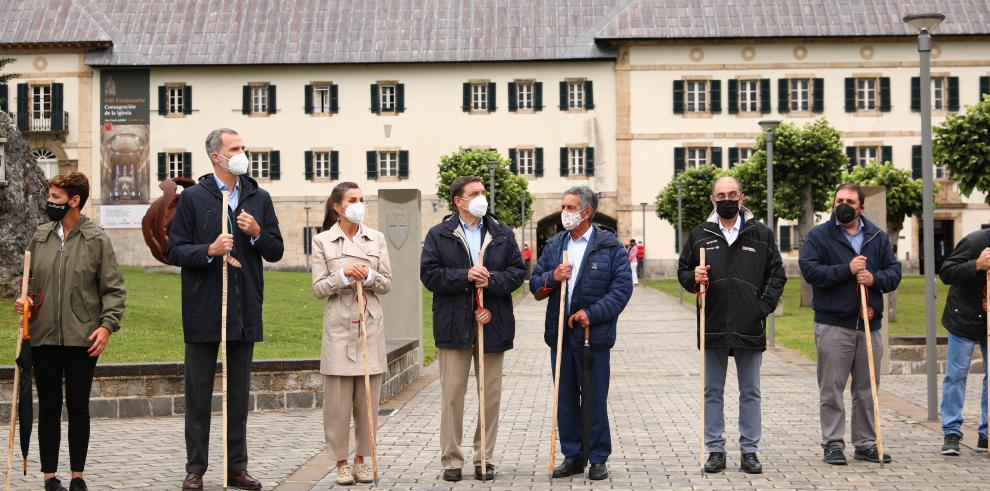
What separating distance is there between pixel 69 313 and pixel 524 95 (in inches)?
2160

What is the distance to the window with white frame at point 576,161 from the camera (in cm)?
6203

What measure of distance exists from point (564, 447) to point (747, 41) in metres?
53.5

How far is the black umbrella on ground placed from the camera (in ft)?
29.1

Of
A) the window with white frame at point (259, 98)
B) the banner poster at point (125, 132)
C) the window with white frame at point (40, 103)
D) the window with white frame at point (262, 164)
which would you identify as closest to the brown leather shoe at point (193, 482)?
Answer: the window with white frame at point (262, 164)

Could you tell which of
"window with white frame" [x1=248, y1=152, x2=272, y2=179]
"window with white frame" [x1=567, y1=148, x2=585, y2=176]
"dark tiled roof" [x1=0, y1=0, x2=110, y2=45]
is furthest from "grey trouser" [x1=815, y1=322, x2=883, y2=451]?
"dark tiled roof" [x1=0, y1=0, x2=110, y2=45]

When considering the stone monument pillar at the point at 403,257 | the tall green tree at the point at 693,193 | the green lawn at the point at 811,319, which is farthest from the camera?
the tall green tree at the point at 693,193

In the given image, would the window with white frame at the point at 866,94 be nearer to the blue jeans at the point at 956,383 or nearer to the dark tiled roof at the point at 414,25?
the dark tiled roof at the point at 414,25

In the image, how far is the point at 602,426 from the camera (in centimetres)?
895

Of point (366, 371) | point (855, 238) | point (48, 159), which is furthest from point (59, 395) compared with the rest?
point (48, 159)

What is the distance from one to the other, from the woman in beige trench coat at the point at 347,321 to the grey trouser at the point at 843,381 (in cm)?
306

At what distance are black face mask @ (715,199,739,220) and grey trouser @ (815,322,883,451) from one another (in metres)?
1.12

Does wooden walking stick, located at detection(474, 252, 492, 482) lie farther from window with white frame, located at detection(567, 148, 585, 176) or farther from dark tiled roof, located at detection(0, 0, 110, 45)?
dark tiled roof, located at detection(0, 0, 110, 45)

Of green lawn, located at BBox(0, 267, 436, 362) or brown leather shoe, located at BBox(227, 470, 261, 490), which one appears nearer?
brown leather shoe, located at BBox(227, 470, 261, 490)

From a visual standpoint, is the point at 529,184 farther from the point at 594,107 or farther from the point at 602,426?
the point at 602,426
